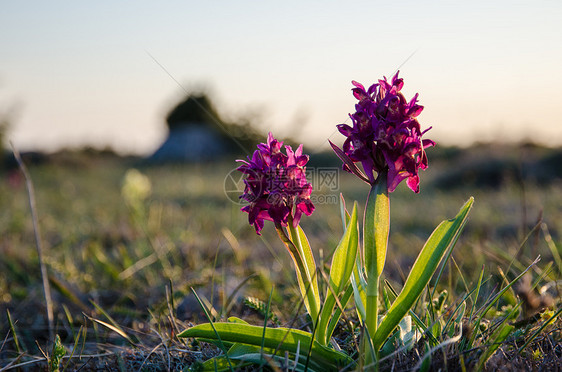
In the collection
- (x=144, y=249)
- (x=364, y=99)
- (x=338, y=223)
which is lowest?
(x=144, y=249)

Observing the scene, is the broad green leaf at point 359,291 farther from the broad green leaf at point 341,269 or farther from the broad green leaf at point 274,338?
the broad green leaf at point 274,338

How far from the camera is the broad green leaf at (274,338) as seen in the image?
156cm

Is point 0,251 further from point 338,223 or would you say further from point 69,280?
point 338,223

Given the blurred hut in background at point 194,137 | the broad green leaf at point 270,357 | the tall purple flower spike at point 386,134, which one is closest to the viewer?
the tall purple flower spike at point 386,134

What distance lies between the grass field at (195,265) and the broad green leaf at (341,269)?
0.19 metres

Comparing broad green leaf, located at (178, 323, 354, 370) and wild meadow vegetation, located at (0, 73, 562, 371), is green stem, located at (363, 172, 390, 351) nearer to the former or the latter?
wild meadow vegetation, located at (0, 73, 562, 371)

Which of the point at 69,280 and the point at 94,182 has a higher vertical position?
the point at 69,280

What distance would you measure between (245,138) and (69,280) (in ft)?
42.5

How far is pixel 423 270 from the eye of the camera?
1.51m

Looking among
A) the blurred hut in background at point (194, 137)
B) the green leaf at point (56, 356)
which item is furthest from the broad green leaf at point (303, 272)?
the blurred hut in background at point (194, 137)

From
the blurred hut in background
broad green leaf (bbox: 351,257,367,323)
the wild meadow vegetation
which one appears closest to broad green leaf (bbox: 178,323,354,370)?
the wild meadow vegetation

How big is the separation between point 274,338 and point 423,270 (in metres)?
0.54

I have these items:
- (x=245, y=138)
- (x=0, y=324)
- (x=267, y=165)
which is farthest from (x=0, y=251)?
(x=245, y=138)

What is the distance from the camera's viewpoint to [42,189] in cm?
995
